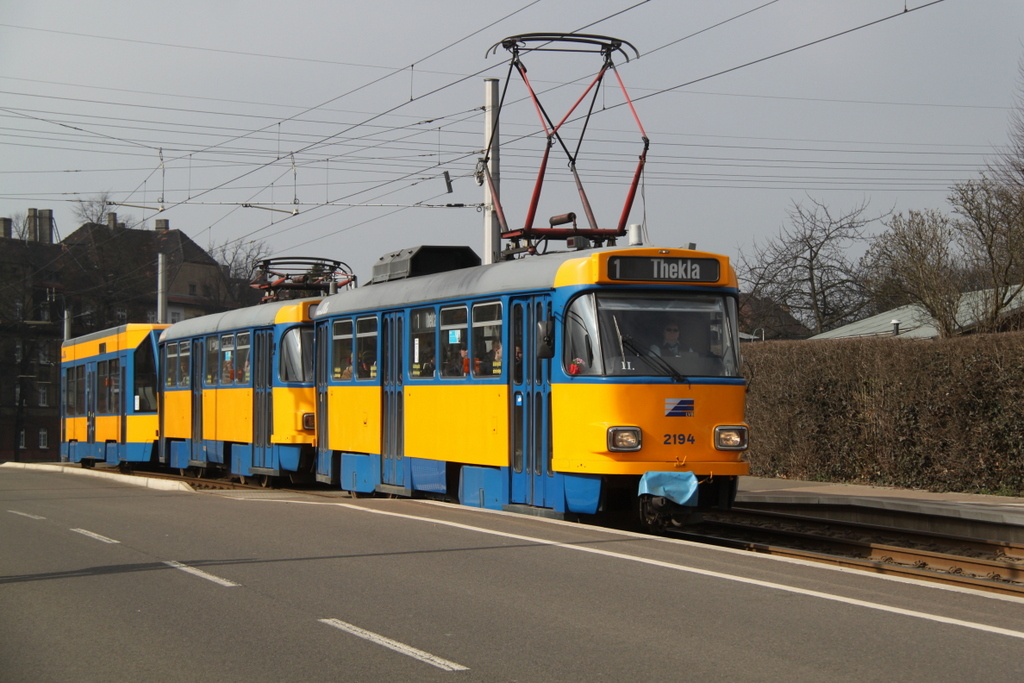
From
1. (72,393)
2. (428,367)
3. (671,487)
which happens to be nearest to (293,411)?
(428,367)

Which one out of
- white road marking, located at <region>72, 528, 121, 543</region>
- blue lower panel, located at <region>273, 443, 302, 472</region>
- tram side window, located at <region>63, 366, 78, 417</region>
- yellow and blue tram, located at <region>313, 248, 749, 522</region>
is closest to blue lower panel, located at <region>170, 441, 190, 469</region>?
blue lower panel, located at <region>273, 443, 302, 472</region>

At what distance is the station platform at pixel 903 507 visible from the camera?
13695 millimetres

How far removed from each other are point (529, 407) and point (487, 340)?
4.09ft

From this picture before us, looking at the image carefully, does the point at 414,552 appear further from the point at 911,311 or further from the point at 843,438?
the point at 911,311

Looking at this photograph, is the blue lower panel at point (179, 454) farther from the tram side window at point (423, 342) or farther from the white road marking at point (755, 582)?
the white road marking at point (755, 582)

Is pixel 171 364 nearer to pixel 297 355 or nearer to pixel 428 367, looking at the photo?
pixel 297 355

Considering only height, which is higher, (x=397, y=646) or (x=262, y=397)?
(x=262, y=397)

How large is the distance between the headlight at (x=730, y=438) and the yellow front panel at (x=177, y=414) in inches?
611

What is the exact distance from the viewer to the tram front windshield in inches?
469

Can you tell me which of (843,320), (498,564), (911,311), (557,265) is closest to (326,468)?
(557,265)

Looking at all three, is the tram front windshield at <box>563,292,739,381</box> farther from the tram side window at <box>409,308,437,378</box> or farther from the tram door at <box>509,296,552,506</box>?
the tram side window at <box>409,308,437,378</box>

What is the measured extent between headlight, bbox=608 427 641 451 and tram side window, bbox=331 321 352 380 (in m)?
6.95

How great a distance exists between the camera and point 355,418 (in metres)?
17.5

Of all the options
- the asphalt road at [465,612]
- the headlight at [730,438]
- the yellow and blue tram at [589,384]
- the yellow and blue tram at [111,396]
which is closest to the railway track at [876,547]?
the headlight at [730,438]
